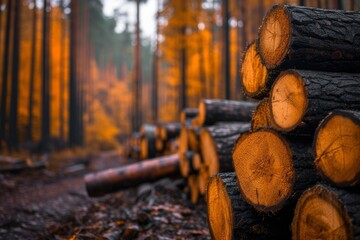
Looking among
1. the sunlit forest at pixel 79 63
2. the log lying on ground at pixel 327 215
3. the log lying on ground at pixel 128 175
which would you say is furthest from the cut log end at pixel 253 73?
the log lying on ground at pixel 128 175

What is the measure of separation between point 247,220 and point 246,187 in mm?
268

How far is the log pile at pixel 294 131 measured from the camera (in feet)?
5.96

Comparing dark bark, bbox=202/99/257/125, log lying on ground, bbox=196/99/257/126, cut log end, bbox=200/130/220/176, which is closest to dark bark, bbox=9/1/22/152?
log lying on ground, bbox=196/99/257/126

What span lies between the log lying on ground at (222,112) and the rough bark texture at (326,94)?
9.28 feet

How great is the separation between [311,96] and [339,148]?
504mm

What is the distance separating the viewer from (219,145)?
13.6ft

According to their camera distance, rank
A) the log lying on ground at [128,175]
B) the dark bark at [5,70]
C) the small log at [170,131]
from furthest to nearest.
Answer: the dark bark at [5,70] → the small log at [170,131] → the log lying on ground at [128,175]

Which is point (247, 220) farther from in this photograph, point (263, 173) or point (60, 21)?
point (60, 21)

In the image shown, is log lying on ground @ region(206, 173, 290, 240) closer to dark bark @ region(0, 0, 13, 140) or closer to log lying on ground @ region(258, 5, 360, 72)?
log lying on ground @ region(258, 5, 360, 72)

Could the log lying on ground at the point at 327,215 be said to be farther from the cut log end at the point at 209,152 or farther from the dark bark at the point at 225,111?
the dark bark at the point at 225,111

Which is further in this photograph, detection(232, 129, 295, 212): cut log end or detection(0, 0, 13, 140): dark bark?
detection(0, 0, 13, 140): dark bark

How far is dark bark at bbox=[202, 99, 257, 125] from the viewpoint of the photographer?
5113 mm

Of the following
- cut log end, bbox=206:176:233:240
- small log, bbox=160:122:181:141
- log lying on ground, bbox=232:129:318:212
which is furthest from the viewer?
small log, bbox=160:122:181:141

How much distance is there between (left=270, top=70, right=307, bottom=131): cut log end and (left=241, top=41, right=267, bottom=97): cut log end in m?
0.24
